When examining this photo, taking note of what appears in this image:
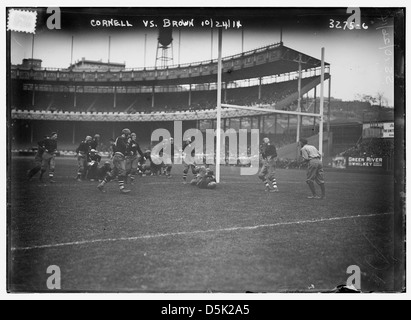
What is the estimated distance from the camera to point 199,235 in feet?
11.0

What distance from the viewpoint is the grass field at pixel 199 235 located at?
3154mm

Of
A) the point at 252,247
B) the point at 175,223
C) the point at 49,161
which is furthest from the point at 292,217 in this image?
the point at 49,161

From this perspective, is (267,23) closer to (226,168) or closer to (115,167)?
(226,168)

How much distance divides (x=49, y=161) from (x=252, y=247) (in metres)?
1.97

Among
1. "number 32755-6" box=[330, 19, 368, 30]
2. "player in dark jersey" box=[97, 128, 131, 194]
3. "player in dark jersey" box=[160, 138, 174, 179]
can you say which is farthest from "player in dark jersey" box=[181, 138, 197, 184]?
"number 32755-6" box=[330, 19, 368, 30]

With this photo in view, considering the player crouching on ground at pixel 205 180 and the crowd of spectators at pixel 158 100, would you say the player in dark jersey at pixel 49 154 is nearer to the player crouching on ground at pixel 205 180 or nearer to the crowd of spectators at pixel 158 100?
the crowd of spectators at pixel 158 100

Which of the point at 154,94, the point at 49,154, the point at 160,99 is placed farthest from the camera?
the point at 154,94

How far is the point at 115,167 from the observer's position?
3.88m

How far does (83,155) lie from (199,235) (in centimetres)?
150

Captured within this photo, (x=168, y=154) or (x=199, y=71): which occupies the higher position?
(x=199, y=71)

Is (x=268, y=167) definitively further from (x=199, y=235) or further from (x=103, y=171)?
(x=103, y=171)

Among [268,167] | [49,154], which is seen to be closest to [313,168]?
[268,167]

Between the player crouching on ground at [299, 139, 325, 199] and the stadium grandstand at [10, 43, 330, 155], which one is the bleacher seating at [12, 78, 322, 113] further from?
the player crouching on ground at [299, 139, 325, 199]
